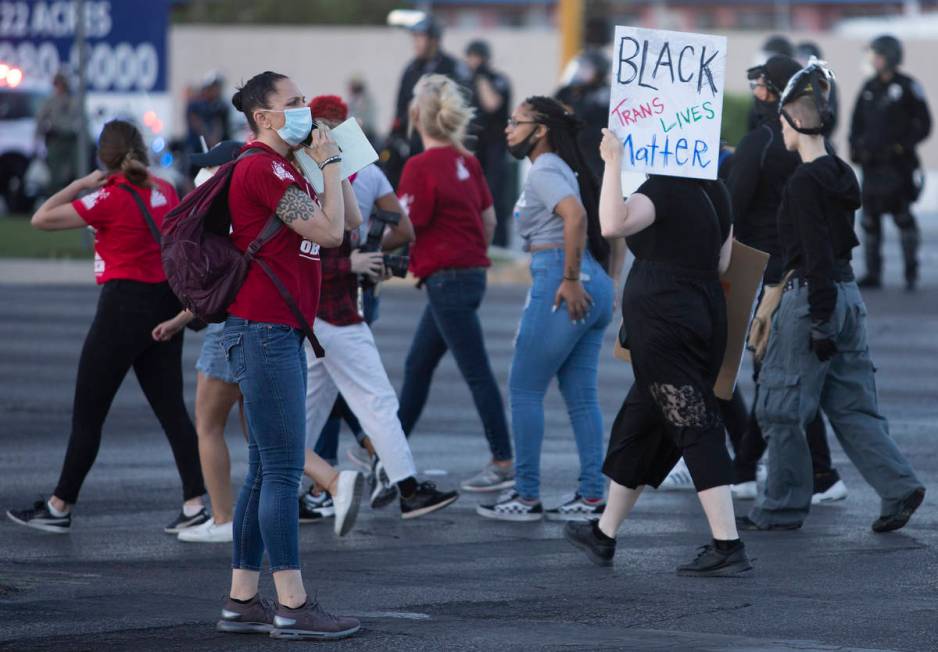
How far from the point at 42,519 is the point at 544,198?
8.85 ft

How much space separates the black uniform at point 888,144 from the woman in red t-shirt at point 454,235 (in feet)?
28.4

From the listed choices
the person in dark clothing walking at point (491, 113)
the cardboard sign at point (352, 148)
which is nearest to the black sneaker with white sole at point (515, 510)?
the cardboard sign at point (352, 148)

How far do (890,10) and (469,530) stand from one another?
79056 millimetres

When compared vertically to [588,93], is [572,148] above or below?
below

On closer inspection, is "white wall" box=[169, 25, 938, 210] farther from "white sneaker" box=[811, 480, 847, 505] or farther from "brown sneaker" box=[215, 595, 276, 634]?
"brown sneaker" box=[215, 595, 276, 634]

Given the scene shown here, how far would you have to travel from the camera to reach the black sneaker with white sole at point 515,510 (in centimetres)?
851

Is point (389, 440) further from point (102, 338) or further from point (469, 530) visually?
point (102, 338)

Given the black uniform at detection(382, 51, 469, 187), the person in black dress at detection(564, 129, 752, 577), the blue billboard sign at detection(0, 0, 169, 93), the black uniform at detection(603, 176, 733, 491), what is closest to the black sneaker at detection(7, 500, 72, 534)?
the person in black dress at detection(564, 129, 752, 577)

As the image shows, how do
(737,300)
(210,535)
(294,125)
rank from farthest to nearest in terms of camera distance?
(210,535) < (737,300) < (294,125)

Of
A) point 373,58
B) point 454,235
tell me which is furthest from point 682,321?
point 373,58

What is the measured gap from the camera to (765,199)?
884 cm

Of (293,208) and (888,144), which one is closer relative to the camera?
(293,208)

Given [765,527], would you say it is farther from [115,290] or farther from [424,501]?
[115,290]

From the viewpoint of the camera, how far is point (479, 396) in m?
9.38
